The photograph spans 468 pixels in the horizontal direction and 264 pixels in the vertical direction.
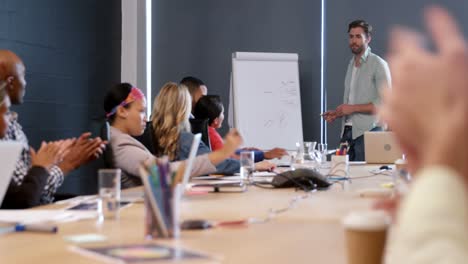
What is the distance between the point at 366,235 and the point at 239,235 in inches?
21.6

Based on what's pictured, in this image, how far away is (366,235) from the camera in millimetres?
1129

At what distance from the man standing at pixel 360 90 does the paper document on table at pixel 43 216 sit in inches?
169

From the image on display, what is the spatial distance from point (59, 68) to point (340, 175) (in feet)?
9.50

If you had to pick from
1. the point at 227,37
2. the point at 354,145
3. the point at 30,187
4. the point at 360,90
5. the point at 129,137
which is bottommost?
the point at 354,145

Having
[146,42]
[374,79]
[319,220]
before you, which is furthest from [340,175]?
[146,42]

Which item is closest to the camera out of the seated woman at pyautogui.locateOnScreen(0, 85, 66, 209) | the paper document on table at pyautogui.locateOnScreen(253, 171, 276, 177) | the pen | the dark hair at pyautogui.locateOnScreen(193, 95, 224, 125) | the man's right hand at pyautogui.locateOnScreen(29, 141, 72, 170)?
the pen

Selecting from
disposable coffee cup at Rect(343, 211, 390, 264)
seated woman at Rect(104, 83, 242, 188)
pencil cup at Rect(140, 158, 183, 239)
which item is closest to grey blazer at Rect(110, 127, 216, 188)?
seated woman at Rect(104, 83, 242, 188)

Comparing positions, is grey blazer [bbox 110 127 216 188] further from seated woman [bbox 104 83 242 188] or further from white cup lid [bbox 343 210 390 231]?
white cup lid [bbox 343 210 390 231]

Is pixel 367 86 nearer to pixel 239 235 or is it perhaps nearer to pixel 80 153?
pixel 80 153

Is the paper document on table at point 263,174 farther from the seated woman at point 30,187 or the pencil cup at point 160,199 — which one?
the pencil cup at point 160,199

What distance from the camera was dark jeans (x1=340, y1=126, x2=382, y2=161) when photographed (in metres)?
6.04

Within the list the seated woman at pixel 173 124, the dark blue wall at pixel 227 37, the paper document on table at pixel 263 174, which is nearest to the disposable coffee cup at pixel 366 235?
the paper document on table at pixel 263 174

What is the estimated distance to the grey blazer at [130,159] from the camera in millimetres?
3159

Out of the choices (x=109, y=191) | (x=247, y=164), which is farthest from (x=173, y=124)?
(x=109, y=191)
